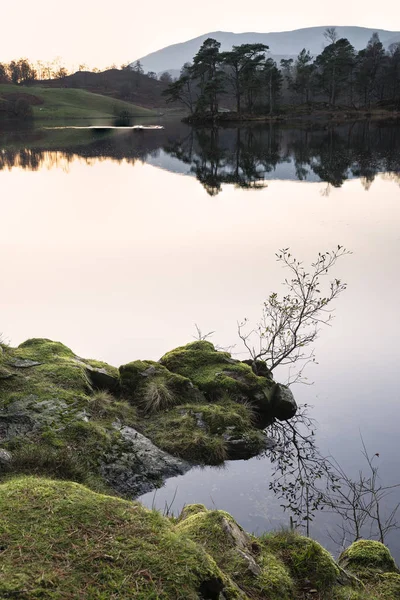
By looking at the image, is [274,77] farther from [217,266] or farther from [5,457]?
[5,457]

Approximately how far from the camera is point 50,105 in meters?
161

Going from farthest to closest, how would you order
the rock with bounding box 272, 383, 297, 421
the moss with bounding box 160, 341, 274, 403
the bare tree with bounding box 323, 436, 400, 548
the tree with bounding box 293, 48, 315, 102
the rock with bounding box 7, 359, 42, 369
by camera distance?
the tree with bounding box 293, 48, 315, 102 < the moss with bounding box 160, 341, 274, 403 < the rock with bounding box 272, 383, 297, 421 < the rock with bounding box 7, 359, 42, 369 < the bare tree with bounding box 323, 436, 400, 548

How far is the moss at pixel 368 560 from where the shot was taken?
679 centimetres

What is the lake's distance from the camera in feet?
38.2

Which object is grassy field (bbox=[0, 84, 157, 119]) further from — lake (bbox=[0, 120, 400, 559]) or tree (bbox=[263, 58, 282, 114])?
lake (bbox=[0, 120, 400, 559])

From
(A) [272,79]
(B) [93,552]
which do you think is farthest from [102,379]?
(A) [272,79]

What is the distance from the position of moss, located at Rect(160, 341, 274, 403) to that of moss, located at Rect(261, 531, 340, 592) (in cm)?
605

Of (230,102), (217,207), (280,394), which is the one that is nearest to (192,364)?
(280,394)

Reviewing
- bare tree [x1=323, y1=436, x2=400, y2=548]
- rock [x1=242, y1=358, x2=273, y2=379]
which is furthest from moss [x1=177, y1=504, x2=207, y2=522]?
rock [x1=242, y1=358, x2=273, y2=379]

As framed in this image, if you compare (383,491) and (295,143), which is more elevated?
(295,143)

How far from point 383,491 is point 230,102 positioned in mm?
201504

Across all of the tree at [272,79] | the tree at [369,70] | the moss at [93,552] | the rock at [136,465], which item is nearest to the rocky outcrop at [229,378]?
the rock at [136,465]

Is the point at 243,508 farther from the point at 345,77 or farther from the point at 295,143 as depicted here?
the point at 345,77

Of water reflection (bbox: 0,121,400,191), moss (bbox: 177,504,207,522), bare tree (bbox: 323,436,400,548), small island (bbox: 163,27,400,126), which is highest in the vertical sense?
small island (bbox: 163,27,400,126)
